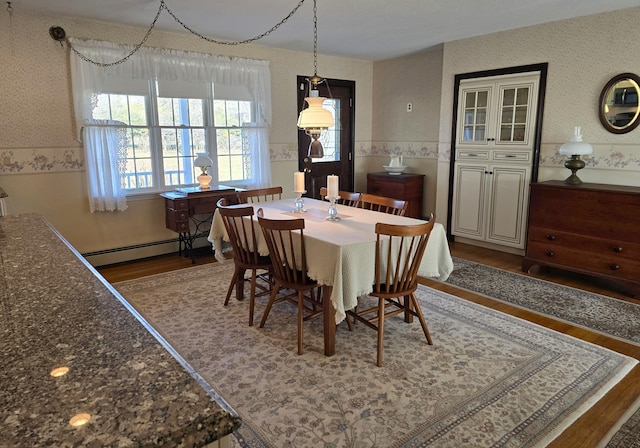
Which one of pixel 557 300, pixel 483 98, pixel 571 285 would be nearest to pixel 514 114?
pixel 483 98

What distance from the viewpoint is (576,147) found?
13.3 feet

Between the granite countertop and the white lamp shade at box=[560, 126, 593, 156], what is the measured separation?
418 cm

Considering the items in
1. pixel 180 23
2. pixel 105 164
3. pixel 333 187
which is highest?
pixel 180 23

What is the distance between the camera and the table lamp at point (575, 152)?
13.3 feet

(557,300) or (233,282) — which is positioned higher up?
(233,282)

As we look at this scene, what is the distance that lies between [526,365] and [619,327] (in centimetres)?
106

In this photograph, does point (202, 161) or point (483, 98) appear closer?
point (202, 161)

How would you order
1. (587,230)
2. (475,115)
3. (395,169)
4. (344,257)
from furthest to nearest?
1. (395,169)
2. (475,115)
3. (587,230)
4. (344,257)

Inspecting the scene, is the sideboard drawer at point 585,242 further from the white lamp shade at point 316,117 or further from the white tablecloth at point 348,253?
the white lamp shade at point 316,117

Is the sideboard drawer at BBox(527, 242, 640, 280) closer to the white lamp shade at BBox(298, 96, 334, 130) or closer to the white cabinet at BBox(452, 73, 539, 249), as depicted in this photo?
the white cabinet at BBox(452, 73, 539, 249)

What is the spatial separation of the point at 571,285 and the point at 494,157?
1.67 metres

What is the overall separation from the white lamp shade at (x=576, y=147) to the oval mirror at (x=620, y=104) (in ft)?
0.82

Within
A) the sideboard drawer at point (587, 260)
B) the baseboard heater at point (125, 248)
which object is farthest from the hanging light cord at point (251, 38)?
the sideboard drawer at point (587, 260)

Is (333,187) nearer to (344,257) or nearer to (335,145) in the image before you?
(344,257)
